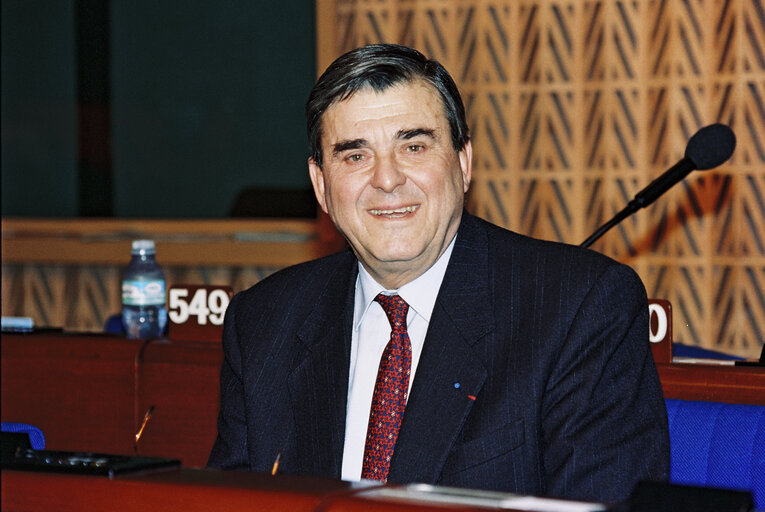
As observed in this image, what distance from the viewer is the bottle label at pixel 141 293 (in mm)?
2498

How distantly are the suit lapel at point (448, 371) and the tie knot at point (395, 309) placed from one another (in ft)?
0.17

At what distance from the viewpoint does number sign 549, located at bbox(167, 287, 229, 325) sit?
226cm

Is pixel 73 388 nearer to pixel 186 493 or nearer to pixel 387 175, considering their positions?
pixel 387 175

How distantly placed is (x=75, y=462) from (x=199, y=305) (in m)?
1.43

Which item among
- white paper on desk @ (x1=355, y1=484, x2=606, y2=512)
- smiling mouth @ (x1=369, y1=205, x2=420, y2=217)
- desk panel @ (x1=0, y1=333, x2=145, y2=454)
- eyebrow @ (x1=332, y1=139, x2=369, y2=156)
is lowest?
desk panel @ (x1=0, y1=333, x2=145, y2=454)

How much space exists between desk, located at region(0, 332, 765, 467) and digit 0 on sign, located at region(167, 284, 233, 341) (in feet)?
0.17

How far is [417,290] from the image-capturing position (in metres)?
1.58

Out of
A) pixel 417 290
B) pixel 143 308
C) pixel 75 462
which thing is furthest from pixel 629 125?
pixel 75 462

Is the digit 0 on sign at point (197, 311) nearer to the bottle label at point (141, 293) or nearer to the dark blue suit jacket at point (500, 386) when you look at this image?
the bottle label at point (141, 293)

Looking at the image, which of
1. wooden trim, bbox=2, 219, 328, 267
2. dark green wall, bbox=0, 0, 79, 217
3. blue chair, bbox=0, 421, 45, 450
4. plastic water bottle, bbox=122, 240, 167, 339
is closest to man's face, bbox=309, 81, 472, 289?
blue chair, bbox=0, 421, 45, 450

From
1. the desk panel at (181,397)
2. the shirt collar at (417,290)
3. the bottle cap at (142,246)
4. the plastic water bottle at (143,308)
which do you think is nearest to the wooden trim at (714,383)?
the shirt collar at (417,290)

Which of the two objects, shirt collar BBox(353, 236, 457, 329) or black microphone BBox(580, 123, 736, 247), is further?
black microphone BBox(580, 123, 736, 247)

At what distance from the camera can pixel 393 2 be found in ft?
14.8

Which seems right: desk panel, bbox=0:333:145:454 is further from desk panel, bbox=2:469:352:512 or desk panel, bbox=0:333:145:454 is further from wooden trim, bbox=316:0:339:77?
wooden trim, bbox=316:0:339:77
